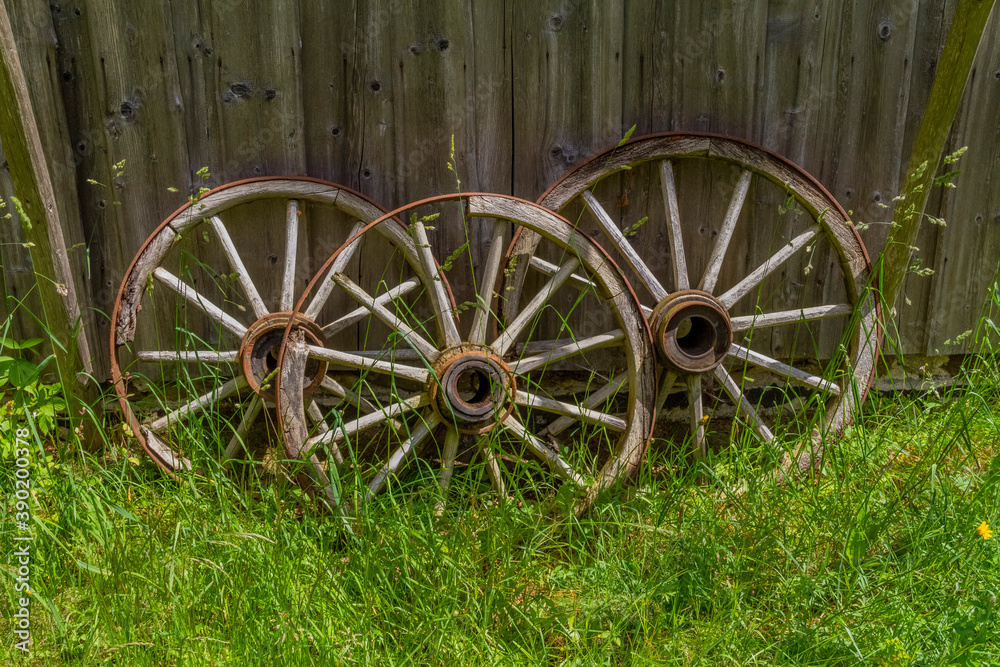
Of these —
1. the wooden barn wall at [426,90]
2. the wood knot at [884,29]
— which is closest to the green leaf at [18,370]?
the wooden barn wall at [426,90]

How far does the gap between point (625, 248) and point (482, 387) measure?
77cm

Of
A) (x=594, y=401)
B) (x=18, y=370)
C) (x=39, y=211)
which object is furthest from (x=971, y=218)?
(x=18, y=370)

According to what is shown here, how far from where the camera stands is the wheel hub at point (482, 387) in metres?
2.20

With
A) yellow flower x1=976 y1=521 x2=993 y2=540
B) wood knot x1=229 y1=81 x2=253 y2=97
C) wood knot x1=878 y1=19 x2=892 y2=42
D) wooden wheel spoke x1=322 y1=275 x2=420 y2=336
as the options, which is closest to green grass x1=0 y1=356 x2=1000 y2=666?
yellow flower x1=976 y1=521 x2=993 y2=540

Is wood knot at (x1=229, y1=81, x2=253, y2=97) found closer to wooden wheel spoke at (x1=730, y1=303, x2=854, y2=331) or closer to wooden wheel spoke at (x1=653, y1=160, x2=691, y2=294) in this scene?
wooden wheel spoke at (x1=653, y1=160, x2=691, y2=294)

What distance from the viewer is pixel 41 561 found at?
1.80 meters

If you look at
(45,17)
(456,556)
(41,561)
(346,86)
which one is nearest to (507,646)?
(456,556)

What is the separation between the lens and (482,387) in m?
2.29

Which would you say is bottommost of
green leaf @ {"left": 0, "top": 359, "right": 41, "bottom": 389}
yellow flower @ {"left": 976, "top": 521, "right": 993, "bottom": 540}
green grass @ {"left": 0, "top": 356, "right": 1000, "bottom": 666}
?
green grass @ {"left": 0, "top": 356, "right": 1000, "bottom": 666}

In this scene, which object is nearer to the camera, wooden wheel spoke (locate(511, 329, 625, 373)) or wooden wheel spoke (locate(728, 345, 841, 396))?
wooden wheel spoke (locate(511, 329, 625, 373))

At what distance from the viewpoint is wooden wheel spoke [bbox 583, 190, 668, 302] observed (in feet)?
8.48

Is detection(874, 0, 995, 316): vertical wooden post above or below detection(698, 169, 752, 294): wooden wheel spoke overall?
above

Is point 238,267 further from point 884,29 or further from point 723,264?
point 884,29

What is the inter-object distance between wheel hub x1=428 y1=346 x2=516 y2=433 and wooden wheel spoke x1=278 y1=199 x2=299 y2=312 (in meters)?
0.63
